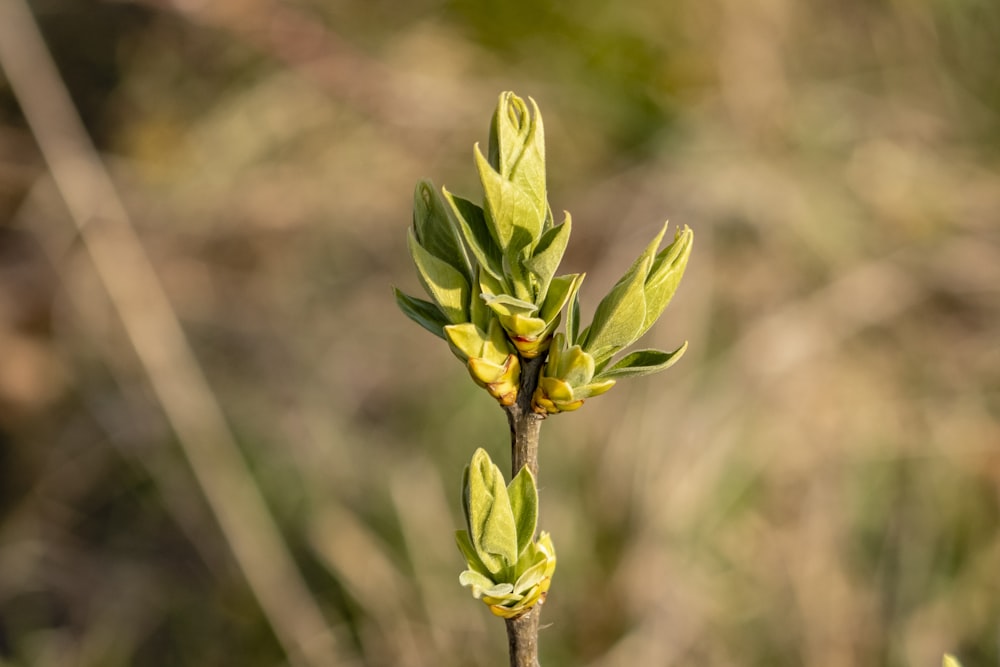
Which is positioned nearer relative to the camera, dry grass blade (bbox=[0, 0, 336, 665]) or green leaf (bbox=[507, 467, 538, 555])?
green leaf (bbox=[507, 467, 538, 555])

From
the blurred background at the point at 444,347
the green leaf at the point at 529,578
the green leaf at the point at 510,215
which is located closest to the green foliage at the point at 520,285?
the green leaf at the point at 510,215

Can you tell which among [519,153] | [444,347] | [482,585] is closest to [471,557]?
[482,585]

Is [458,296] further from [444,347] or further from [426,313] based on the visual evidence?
[444,347]

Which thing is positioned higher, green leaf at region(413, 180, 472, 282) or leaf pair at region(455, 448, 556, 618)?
green leaf at region(413, 180, 472, 282)

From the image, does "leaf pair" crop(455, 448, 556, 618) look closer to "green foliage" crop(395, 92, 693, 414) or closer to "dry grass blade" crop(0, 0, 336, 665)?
"green foliage" crop(395, 92, 693, 414)

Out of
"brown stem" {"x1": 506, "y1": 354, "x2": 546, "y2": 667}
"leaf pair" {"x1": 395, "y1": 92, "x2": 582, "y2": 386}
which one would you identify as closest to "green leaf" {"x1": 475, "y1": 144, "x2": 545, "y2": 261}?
"leaf pair" {"x1": 395, "y1": 92, "x2": 582, "y2": 386}

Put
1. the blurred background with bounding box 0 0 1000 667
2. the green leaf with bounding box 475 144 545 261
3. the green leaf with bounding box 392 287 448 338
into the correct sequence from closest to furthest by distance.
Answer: the green leaf with bounding box 475 144 545 261, the green leaf with bounding box 392 287 448 338, the blurred background with bounding box 0 0 1000 667

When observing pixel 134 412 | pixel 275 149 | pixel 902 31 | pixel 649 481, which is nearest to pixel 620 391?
pixel 649 481
